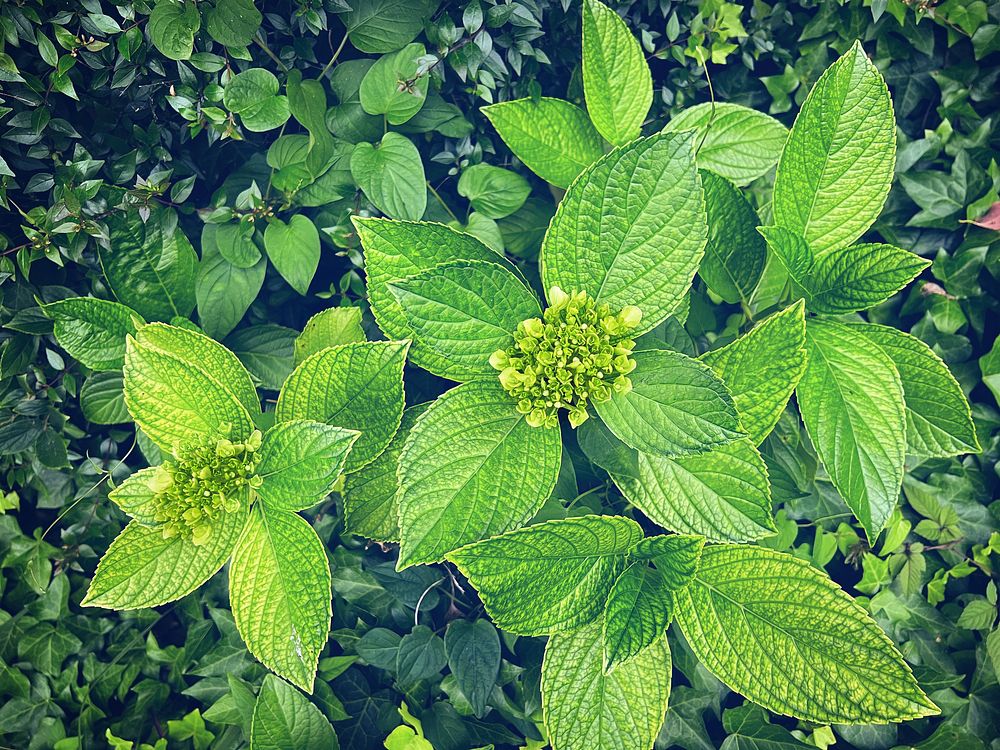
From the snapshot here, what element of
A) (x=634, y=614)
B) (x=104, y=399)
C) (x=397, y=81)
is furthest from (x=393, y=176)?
(x=634, y=614)

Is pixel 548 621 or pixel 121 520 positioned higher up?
pixel 548 621

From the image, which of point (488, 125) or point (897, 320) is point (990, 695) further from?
point (488, 125)

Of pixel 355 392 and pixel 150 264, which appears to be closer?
pixel 355 392

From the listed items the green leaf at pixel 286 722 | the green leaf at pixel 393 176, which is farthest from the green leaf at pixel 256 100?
the green leaf at pixel 286 722

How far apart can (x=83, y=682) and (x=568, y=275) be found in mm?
1068

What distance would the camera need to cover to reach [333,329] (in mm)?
944

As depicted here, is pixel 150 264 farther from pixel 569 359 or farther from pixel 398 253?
pixel 569 359

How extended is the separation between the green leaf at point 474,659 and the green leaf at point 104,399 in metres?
0.62

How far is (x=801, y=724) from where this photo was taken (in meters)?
1.08

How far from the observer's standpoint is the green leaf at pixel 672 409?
27.0 inches

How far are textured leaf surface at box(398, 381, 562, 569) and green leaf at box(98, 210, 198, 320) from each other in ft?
1.71

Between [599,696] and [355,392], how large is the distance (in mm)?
502

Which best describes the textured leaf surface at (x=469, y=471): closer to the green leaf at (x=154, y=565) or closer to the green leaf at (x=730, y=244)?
the green leaf at (x=154, y=565)

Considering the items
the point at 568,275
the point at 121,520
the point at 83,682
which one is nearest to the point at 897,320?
the point at 568,275
